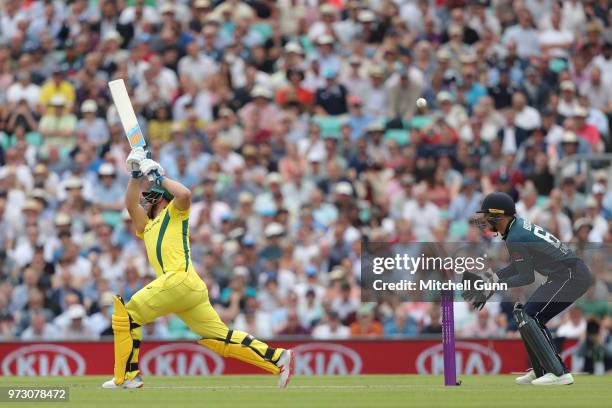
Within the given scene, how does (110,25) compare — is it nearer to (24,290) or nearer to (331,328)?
(24,290)

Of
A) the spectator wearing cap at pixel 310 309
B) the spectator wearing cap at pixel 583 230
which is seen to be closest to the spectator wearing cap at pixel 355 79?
the spectator wearing cap at pixel 310 309

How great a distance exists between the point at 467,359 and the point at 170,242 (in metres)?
5.52

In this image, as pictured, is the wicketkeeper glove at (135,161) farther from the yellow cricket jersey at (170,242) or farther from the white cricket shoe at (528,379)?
the white cricket shoe at (528,379)

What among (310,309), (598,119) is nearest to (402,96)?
(598,119)

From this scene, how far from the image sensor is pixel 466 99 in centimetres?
2203

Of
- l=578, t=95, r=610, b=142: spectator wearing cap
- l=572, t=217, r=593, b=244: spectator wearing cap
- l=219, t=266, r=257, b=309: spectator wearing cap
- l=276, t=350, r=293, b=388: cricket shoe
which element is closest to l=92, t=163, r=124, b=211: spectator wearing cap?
l=219, t=266, r=257, b=309: spectator wearing cap

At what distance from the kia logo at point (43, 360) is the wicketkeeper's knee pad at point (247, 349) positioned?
4.52m

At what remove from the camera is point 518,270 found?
1294 cm

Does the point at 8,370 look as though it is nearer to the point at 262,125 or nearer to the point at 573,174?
the point at 262,125

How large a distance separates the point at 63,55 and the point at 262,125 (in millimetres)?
3888

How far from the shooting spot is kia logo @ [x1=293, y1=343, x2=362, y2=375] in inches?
687

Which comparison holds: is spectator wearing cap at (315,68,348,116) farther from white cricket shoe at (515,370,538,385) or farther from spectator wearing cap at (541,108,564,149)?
white cricket shoe at (515,370,538,385)

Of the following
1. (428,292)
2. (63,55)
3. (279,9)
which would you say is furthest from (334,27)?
(428,292)

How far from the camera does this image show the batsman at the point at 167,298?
13.0m
